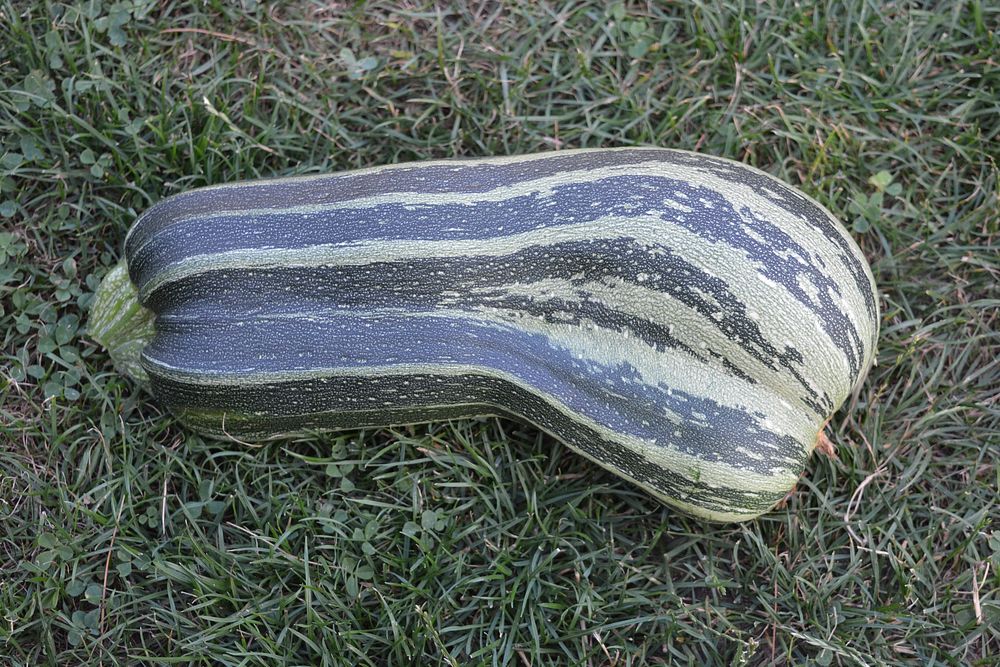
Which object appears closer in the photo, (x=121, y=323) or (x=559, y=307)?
(x=559, y=307)

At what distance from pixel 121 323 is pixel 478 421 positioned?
131 centimetres

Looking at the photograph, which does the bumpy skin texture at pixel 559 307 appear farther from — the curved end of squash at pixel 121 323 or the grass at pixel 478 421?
the grass at pixel 478 421

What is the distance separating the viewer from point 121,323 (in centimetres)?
301

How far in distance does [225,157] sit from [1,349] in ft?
3.63

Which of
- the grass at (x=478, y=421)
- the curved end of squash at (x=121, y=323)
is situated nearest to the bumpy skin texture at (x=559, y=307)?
the curved end of squash at (x=121, y=323)

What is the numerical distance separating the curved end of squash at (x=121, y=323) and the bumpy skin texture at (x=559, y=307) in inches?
9.9

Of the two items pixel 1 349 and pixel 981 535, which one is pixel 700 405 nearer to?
pixel 981 535

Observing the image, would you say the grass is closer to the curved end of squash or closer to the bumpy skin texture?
the curved end of squash

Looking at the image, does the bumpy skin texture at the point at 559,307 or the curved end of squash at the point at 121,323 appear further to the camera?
the curved end of squash at the point at 121,323

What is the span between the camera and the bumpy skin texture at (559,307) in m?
2.53

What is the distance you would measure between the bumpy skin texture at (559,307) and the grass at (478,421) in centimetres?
43

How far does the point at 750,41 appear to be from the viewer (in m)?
3.34

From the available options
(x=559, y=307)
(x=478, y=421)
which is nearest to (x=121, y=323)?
(x=478, y=421)

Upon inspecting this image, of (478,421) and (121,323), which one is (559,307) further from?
(121,323)
